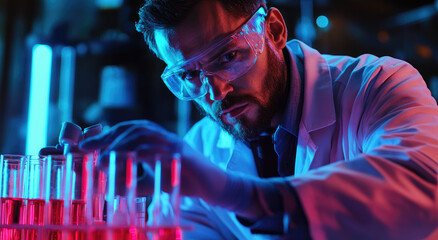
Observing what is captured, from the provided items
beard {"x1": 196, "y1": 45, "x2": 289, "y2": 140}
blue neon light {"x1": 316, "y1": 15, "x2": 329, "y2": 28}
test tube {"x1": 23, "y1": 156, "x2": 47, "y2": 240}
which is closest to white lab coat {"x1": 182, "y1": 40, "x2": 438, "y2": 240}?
beard {"x1": 196, "y1": 45, "x2": 289, "y2": 140}

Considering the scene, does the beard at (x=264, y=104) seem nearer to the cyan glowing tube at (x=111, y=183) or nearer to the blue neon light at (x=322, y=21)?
the cyan glowing tube at (x=111, y=183)

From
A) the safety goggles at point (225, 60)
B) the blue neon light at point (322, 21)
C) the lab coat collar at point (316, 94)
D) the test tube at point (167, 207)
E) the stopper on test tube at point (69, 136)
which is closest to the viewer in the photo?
the test tube at point (167, 207)

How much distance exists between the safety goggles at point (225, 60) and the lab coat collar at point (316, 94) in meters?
0.28

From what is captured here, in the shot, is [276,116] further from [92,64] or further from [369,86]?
[92,64]

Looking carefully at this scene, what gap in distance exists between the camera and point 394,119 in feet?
3.79

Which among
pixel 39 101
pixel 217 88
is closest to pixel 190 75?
pixel 217 88

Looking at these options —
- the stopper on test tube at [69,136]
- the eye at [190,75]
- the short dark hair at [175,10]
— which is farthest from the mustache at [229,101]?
the stopper on test tube at [69,136]

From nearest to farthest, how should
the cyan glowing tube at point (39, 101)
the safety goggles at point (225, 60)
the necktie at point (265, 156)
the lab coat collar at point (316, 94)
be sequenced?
the safety goggles at point (225, 60), the lab coat collar at point (316, 94), the necktie at point (265, 156), the cyan glowing tube at point (39, 101)

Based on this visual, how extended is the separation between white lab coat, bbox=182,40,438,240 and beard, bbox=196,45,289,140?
11 centimetres

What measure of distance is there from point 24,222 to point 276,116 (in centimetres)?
104

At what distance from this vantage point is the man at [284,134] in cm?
88

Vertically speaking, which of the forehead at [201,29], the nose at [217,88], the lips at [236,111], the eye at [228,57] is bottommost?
the lips at [236,111]

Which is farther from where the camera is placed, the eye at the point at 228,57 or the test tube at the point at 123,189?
the eye at the point at 228,57

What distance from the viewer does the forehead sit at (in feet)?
4.56
